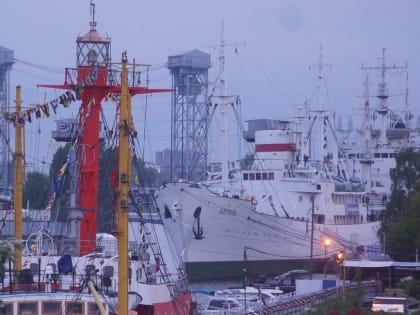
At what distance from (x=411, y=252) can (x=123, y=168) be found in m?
28.9

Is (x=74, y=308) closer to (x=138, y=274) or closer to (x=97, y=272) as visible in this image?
(x=97, y=272)

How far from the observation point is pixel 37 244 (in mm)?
26875

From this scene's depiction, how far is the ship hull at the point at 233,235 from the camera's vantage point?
182 ft

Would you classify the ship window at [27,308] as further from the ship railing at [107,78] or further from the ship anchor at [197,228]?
the ship anchor at [197,228]

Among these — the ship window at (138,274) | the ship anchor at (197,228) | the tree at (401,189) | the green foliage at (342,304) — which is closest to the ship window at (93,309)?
the ship window at (138,274)

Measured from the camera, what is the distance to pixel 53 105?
27.6 meters

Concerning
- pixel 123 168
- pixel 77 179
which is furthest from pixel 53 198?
pixel 123 168

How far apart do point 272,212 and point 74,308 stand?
4237cm

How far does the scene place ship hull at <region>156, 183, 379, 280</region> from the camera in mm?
55594

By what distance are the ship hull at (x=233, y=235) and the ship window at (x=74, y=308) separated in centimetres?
3099

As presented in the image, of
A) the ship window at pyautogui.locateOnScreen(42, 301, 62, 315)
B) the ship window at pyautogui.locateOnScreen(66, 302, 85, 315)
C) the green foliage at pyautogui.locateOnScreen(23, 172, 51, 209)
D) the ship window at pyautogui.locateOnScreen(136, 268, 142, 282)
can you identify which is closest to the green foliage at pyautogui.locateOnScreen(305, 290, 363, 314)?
the ship window at pyautogui.locateOnScreen(136, 268, 142, 282)

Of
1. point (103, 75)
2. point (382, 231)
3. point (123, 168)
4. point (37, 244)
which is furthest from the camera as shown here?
point (382, 231)

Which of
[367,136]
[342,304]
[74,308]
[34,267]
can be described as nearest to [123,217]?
[74,308]

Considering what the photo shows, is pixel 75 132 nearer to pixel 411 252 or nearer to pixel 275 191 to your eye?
pixel 411 252
